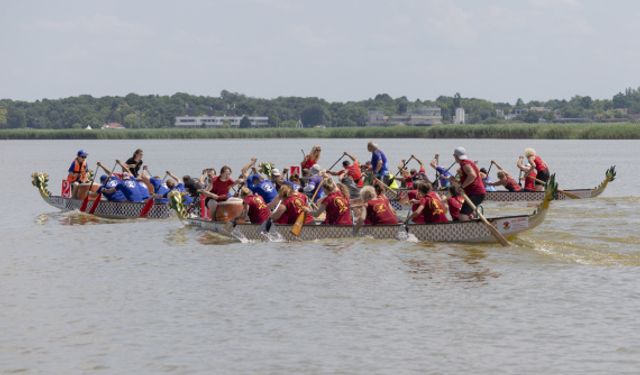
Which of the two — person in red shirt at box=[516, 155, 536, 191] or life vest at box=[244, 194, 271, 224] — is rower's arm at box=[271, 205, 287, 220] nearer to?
life vest at box=[244, 194, 271, 224]

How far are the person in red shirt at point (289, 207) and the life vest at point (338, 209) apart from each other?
66 centimetres

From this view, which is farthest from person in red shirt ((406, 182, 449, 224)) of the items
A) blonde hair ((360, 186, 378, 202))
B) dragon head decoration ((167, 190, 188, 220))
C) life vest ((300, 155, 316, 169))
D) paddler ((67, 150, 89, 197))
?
paddler ((67, 150, 89, 197))

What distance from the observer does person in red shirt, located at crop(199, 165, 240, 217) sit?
955 inches

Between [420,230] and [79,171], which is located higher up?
[79,171]

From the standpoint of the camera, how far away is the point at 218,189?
2455 cm

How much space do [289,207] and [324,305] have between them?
6.35 meters

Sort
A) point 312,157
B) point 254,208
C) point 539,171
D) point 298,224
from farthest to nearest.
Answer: point 539,171
point 312,157
point 254,208
point 298,224

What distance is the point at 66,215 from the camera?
31938 mm

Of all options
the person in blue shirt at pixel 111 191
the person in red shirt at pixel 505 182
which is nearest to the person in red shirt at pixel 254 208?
the person in blue shirt at pixel 111 191

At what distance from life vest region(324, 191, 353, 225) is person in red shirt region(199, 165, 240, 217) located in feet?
12.5

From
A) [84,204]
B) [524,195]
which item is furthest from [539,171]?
[84,204]

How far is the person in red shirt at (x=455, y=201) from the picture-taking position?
786 inches

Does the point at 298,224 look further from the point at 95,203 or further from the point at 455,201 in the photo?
the point at 95,203

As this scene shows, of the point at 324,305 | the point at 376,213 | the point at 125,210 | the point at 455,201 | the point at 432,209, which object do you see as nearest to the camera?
the point at 324,305
